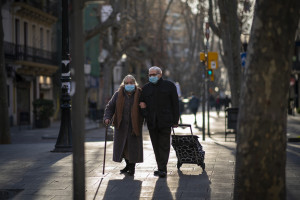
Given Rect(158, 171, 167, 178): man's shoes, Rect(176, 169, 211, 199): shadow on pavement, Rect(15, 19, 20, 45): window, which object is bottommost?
Rect(176, 169, 211, 199): shadow on pavement

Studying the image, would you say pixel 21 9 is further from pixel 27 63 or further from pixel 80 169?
pixel 80 169

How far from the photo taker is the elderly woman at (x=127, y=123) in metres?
10.0

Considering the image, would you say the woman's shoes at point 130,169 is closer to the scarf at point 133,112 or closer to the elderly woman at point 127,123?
the elderly woman at point 127,123

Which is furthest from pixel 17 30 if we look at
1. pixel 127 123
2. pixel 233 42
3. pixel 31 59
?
pixel 127 123

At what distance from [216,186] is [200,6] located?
24.3 meters

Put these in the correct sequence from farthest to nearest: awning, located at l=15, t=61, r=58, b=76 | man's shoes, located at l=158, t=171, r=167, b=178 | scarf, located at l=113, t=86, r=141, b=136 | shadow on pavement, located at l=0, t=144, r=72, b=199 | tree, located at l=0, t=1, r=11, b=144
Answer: awning, located at l=15, t=61, r=58, b=76
tree, located at l=0, t=1, r=11, b=144
scarf, located at l=113, t=86, r=141, b=136
man's shoes, located at l=158, t=171, r=167, b=178
shadow on pavement, located at l=0, t=144, r=72, b=199

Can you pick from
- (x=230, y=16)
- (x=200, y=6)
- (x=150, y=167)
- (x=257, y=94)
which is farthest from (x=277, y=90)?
(x=200, y=6)

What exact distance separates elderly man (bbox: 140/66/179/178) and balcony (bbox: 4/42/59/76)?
25.9 m

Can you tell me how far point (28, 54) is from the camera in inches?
1515

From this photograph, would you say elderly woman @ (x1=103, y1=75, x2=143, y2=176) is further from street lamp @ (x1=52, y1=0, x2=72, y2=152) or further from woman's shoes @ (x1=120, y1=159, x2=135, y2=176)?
street lamp @ (x1=52, y1=0, x2=72, y2=152)

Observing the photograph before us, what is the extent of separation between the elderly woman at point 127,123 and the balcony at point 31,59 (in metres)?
25.6

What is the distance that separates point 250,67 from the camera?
5.89 metres

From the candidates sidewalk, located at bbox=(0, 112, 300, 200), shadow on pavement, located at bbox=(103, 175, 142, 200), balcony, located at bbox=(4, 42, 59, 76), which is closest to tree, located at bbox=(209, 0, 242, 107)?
sidewalk, located at bbox=(0, 112, 300, 200)

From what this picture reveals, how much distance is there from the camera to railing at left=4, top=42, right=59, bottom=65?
35.3m
